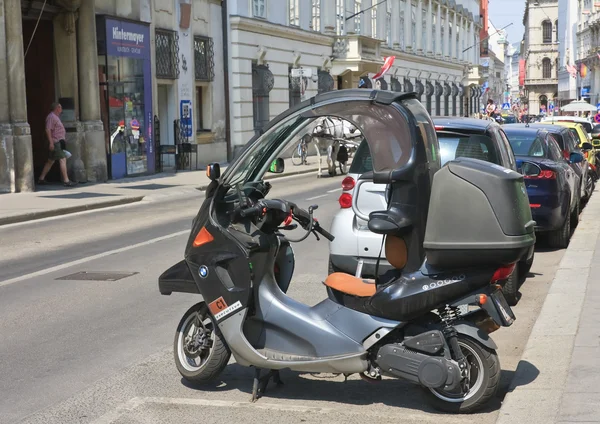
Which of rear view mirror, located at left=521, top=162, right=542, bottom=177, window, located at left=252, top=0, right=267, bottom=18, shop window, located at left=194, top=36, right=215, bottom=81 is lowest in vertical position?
rear view mirror, located at left=521, top=162, right=542, bottom=177

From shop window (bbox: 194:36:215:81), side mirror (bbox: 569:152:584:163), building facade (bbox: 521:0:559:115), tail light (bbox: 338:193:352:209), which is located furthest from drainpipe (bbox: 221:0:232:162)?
building facade (bbox: 521:0:559:115)

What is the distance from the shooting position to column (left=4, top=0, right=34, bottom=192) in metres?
20.6

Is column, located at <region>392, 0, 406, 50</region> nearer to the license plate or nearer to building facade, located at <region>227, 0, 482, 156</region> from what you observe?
building facade, located at <region>227, 0, 482, 156</region>

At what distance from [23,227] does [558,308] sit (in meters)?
10.3

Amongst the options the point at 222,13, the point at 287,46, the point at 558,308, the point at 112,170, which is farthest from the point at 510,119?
the point at 558,308

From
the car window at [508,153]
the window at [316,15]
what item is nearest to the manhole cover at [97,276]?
the car window at [508,153]

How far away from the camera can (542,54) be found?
162m

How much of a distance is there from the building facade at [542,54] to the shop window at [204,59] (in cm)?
13491

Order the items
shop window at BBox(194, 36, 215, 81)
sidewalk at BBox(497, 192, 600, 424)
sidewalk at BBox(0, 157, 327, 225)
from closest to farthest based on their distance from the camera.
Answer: sidewalk at BBox(497, 192, 600, 424), sidewalk at BBox(0, 157, 327, 225), shop window at BBox(194, 36, 215, 81)

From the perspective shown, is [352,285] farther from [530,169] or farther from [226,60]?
[226,60]

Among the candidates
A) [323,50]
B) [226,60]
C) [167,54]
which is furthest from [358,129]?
[323,50]

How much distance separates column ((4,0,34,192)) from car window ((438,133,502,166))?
13.5 meters

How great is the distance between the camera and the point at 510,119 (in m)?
64.8

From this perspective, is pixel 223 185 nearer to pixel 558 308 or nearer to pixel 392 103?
pixel 392 103
